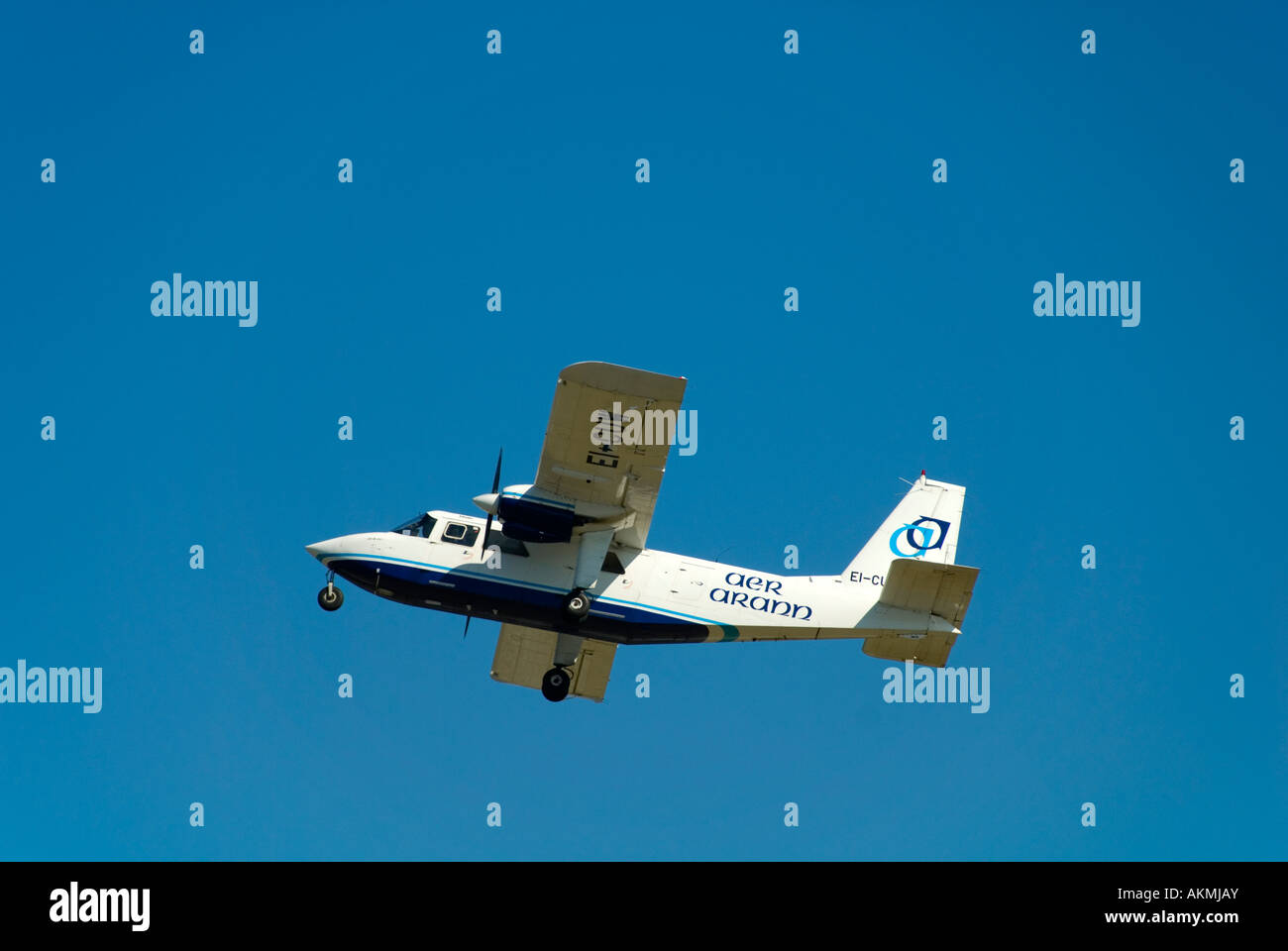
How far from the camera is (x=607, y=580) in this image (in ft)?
95.2

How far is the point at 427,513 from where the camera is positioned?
96.6 ft

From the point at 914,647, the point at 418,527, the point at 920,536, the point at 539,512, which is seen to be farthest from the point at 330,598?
the point at 920,536

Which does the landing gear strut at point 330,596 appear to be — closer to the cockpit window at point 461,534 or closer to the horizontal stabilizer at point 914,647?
the cockpit window at point 461,534

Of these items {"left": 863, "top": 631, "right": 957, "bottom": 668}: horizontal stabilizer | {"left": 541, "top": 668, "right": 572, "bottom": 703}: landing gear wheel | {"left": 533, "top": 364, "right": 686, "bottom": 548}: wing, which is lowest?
{"left": 541, "top": 668, "right": 572, "bottom": 703}: landing gear wheel

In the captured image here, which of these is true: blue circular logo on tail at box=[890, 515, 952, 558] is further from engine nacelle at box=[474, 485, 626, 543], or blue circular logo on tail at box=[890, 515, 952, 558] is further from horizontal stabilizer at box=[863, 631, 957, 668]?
engine nacelle at box=[474, 485, 626, 543]

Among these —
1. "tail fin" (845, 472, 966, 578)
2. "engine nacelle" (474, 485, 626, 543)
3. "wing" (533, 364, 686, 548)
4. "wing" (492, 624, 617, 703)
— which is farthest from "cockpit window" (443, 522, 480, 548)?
"tail fin" (845, 472, 966, 578)

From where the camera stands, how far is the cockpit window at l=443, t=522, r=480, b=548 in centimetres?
2908

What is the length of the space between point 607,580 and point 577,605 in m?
1.05

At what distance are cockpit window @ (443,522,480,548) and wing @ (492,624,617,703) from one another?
445 centimetres

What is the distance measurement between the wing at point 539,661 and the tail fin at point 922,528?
262 inches

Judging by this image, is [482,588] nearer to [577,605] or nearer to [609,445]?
[577,605]

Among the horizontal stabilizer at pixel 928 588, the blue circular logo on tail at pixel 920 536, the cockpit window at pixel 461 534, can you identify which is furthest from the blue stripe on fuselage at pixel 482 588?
the blue circular logo on tail at pixel 920 536

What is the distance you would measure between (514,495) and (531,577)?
1872 mm
